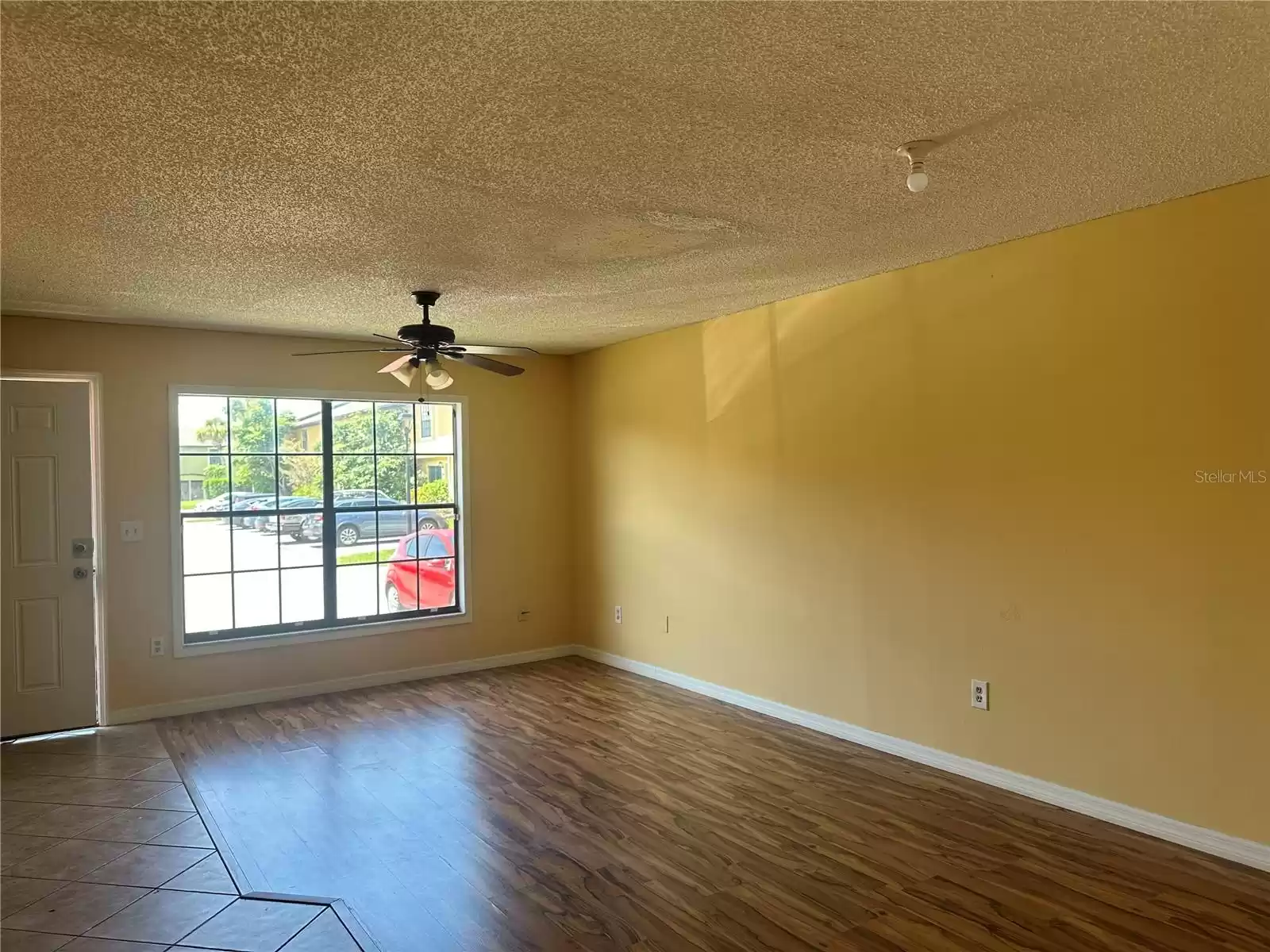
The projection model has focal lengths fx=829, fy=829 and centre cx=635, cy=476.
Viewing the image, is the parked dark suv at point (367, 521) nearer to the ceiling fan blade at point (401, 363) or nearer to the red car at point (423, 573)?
the red car at point (423, 573)

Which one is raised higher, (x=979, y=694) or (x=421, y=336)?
(x=421, y=336)

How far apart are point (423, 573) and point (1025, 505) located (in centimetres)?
426

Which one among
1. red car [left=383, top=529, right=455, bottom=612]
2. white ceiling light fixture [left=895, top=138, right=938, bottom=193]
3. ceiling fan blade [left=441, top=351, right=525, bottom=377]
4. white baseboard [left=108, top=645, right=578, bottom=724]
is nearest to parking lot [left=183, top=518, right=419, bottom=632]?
red car [left=383, top=529, right=455, bottom=612]

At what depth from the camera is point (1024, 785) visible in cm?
368

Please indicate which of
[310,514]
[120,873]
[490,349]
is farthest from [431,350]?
[120,873]

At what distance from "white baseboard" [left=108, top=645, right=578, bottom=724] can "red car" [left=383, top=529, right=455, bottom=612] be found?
1.55 feet

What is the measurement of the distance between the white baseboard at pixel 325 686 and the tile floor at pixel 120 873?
66 centimetres

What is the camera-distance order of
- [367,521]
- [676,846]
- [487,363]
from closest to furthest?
[676,846]
[487,363]
[367,521]

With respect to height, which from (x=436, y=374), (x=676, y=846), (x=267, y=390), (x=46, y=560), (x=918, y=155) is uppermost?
(x=918, y=155)

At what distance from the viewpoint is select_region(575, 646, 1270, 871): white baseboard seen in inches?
120

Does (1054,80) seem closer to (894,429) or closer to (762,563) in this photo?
(894,429)

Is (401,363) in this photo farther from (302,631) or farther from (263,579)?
(302,631)

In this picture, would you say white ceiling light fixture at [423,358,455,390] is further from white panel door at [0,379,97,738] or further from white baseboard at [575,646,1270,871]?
white baseboard at [575,646,1270,871]

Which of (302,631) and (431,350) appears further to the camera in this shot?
(302,631)
